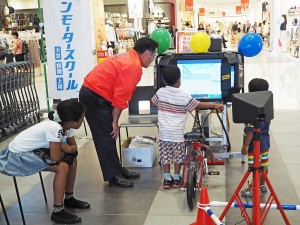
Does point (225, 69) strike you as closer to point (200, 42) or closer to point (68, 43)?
point (200, 42)

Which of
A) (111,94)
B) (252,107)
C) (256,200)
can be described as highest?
(252,107)

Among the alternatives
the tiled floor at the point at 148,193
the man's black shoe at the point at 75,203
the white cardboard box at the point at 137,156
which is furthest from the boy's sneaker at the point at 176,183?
the man's black shoe at the point at 75,203

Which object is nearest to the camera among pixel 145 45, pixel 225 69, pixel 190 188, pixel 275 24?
pixel 190 188

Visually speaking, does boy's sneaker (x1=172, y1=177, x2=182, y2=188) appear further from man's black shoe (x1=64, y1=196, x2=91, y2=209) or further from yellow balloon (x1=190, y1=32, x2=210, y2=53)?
yellow balloon (x1=190, y1=32, x2=210, y2=53)

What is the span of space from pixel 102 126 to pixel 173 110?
0.71m

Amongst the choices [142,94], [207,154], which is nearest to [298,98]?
[142,94]

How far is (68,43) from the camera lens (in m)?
5.62

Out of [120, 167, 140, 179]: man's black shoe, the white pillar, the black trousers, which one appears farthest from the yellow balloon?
the white pillar

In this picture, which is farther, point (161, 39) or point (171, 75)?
point (161, 39)

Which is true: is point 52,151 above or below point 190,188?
above

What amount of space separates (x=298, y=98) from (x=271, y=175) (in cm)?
463

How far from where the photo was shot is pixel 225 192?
3885mm

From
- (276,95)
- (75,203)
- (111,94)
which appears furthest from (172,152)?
(276,95)

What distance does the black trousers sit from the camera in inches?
156
